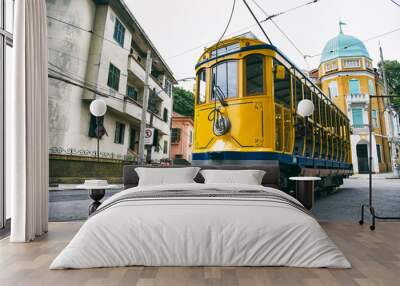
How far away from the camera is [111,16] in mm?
3547

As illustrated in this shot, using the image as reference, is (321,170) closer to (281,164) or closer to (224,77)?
(281,164)

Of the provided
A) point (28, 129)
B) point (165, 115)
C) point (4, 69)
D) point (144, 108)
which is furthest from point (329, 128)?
point (4, 69)

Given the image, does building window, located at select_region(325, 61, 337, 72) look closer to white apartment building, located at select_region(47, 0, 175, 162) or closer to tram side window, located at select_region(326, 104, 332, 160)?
tram side window, located at select_region(326, 104, 332, 160)

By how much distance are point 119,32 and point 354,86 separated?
10.1 feet

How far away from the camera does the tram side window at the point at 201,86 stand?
11.3ft

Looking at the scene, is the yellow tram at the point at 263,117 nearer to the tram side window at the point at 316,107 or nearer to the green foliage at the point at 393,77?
the tram side window at the point at 316,107

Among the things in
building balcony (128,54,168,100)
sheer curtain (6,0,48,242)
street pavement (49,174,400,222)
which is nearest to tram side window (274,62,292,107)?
street pavement (49,174,400,222)

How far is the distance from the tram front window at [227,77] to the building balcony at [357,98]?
1.47 m

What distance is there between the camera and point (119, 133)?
3398 mm

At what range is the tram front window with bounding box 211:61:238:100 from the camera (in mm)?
3191

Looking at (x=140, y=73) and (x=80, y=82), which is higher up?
(x=140, y=73)

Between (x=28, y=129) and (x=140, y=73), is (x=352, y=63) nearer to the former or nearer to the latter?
(x=140, y=73)

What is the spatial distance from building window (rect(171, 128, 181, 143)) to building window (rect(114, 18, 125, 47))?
138 centimetres

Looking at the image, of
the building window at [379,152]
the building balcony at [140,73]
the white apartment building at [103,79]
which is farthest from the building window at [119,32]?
the building window at [379,152]
